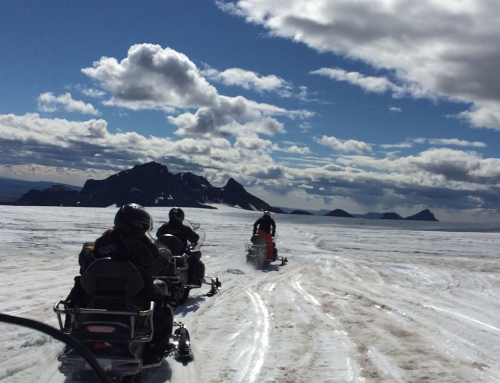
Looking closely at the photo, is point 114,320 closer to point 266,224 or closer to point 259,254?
point 259,254

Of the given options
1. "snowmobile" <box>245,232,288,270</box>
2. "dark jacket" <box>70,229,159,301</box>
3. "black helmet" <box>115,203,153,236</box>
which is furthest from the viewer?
"snowmobile" <box>245,232,288,270</box>

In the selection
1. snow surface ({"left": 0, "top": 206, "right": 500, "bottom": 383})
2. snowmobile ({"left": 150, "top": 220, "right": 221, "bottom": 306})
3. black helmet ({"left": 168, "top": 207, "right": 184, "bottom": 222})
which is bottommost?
snow surface ({"left": 0, "top": 206, "right": 500, "bottom": 383})

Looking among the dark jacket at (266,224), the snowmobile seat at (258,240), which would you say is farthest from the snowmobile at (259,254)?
the dark jacket at (266,224)

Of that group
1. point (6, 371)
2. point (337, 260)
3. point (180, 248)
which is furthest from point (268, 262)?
point (6, 371)

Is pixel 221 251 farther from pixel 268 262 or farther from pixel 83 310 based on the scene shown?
pixel 83 310

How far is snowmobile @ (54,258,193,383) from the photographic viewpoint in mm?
4148

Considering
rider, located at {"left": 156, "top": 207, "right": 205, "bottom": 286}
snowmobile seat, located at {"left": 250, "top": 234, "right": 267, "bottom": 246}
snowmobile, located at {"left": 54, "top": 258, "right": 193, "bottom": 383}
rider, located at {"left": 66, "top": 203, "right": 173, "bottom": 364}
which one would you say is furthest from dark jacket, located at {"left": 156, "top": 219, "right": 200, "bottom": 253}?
snowmobile seat, located at {"left": 250, "top": 234, "right": 267, "bottom": 246}

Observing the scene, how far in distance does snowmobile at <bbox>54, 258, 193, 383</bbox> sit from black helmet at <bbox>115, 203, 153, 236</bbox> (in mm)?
583

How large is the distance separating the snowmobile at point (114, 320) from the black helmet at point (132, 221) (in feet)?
1.91

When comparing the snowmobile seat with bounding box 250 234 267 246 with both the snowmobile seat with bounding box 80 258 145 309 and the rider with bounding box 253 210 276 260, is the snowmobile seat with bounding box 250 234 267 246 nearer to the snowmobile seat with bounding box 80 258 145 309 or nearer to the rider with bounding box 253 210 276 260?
the rider with bounding box 253 210 276 260

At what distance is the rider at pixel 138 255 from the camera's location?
4.70 meters

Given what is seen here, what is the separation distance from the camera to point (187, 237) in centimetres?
960

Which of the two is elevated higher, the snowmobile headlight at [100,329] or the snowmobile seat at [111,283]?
the snowmobile seat at [111,283]

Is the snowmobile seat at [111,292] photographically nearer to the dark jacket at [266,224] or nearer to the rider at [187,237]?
the rider at [187,237]
